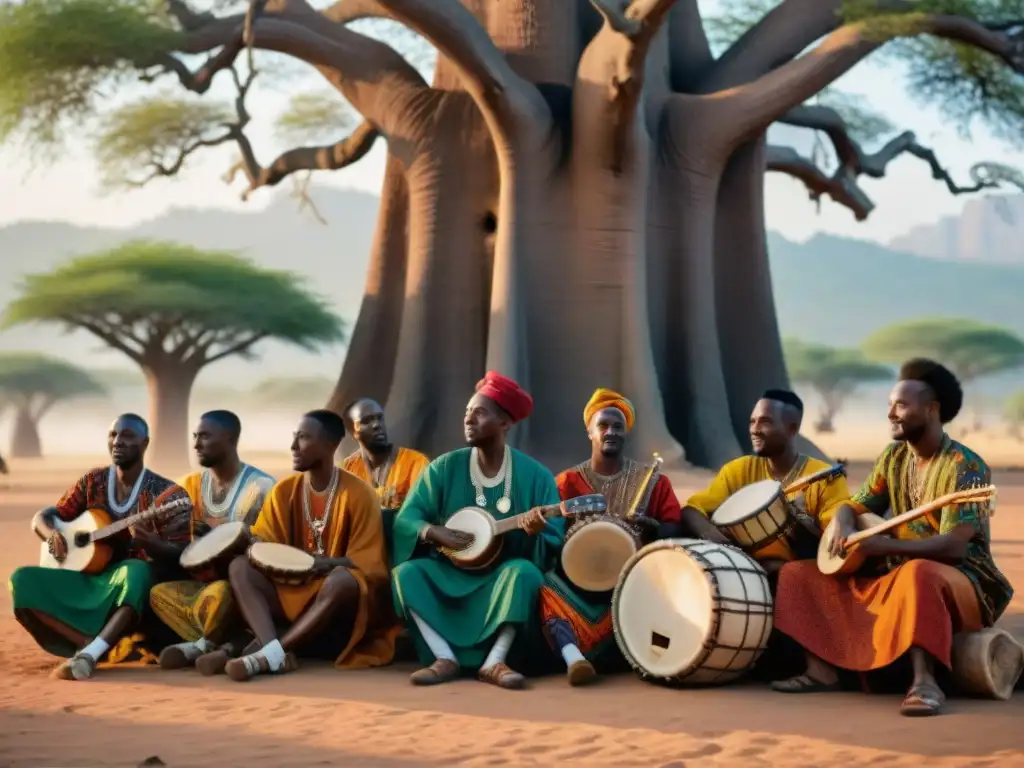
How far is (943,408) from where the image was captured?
6.30 meters

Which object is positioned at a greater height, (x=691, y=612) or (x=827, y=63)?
(x=827, y=63)

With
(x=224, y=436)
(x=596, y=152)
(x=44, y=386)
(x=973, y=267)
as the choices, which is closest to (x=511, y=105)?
(x=596, y=152)

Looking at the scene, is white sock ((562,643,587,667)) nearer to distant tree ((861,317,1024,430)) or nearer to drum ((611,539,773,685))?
drum ((611,539,773,685))

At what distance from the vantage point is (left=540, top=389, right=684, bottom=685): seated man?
6488mm

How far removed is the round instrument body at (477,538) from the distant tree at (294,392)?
9005 centimetres

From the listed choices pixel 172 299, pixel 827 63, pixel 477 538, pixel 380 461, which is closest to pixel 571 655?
pixel 477 538

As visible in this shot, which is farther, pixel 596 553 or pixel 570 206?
pixel 570 206

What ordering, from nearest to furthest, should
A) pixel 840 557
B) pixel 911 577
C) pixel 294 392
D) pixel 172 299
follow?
pixel 911 577 → pixel 840 557 → pixel 172 299 → pixel 294 392

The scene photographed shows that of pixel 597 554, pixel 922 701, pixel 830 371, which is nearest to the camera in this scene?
pixel 922 701

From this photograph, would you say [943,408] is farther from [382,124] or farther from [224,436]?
[382,124]

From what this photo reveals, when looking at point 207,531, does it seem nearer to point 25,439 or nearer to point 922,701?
point 922,701

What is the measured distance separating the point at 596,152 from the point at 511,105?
41.2 inches

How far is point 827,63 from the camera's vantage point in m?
15.4

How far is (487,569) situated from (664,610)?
0.88m
